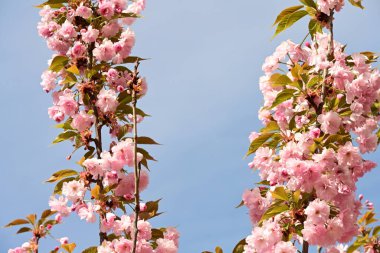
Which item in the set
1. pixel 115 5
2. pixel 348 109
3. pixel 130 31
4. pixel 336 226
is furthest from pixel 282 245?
pixel 115 5

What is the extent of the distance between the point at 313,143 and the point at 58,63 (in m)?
2.39

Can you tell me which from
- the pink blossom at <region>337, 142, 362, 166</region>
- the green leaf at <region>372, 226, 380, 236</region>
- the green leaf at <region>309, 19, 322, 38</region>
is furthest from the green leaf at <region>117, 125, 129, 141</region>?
the green leaf at <region>372, 226, 380, 236</region>

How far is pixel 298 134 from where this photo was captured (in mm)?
4348

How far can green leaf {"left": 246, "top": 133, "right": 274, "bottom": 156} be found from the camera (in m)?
4.59

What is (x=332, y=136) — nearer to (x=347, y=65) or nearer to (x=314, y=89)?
(x=314, y=89)

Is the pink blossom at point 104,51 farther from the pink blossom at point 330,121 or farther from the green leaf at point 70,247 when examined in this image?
the pink blossom at point 330,121

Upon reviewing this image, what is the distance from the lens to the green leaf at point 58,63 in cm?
488

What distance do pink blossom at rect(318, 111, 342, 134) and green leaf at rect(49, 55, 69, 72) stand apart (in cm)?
233

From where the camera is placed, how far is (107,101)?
4.48 meters

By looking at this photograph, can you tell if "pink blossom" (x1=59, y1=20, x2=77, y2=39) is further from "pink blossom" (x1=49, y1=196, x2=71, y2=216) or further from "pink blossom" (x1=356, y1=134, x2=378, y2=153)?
"pink blossom" (x1=356, y1=134, x2=378, y2=153)

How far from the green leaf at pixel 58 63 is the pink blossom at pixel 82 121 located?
24.4 inches

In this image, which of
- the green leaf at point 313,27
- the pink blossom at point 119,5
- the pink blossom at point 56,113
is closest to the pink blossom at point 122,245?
the pink blossom at point 56,113

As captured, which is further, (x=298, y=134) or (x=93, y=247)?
(x=298, y=134)

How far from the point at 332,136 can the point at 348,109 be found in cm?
48
